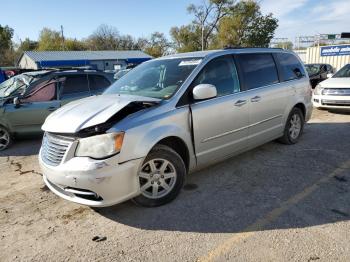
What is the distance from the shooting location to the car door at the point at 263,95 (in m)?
4.99

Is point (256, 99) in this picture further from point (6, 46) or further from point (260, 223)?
point (6, 46)

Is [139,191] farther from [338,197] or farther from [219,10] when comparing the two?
[219,10]

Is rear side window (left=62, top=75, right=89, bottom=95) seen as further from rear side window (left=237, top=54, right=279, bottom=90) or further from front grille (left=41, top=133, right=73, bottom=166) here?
rear side window (left=237, top=54, right=279, bottom=90)

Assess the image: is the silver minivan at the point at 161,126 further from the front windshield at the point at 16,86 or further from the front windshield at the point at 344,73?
the front windshield at the point at 344,73

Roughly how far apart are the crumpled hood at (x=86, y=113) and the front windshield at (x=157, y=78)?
278 mm

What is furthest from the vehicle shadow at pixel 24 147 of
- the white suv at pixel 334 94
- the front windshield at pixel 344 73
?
the front windshield at pixel 344 73

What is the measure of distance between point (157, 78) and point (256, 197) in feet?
6.81

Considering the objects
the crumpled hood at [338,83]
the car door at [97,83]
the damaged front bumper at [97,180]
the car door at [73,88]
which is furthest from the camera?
the crumpled hood at [338,83]

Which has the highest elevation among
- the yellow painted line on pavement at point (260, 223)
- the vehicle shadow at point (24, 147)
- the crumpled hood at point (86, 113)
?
the crumpled hood at point (86, 113)

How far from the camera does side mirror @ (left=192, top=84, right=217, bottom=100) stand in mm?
4012

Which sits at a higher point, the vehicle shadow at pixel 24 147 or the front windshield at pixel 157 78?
the front windshield at pixel 157 78

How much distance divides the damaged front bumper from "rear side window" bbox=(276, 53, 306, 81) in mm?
3641

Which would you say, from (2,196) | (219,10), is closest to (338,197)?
(2,196)

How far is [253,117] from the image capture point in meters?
5.01
